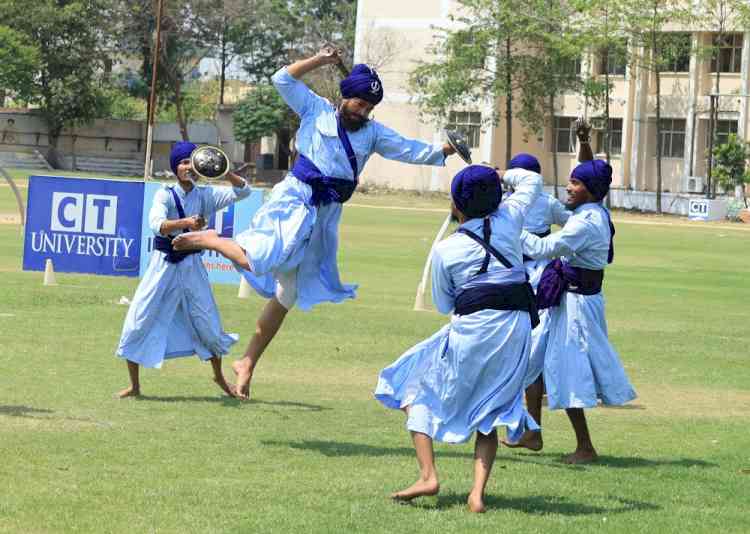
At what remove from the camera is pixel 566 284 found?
30.0ft

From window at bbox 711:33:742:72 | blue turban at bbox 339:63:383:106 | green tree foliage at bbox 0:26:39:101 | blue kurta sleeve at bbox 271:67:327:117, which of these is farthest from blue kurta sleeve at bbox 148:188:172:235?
green tree foliage at bbox 0:26:39:101

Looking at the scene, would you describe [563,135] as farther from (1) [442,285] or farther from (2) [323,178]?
(1) [442,285]

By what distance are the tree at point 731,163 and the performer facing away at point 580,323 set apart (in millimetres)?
51213

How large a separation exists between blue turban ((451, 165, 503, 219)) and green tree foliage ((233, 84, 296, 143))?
69801 mm

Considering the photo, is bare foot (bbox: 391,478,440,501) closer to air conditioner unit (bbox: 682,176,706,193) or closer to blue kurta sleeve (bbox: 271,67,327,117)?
blue kurta sleeve (bbox: 271,67,327,117)

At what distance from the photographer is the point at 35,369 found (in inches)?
467

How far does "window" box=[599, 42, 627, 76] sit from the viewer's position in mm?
61281

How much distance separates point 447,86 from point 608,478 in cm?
5926

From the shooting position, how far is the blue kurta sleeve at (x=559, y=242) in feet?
27.5

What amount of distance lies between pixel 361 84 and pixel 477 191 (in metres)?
2.28

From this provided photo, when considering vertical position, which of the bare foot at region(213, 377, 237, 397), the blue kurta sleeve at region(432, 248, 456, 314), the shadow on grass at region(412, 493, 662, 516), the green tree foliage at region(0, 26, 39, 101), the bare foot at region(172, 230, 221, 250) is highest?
the green tree foliage at region(0, 26, 39, 101)

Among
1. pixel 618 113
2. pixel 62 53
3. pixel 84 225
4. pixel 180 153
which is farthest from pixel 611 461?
pixel 62 53

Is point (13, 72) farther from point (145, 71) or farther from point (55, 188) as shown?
point (55, 188)

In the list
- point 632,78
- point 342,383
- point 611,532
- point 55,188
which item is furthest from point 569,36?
point 611,532
